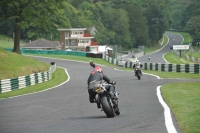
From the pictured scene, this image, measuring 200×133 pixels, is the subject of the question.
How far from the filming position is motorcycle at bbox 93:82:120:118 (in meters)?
12.4

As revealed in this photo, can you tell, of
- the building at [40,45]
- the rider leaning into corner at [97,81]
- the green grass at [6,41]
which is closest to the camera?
the rider leaning into corner at [97,81]

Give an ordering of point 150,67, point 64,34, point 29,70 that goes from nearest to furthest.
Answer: point 29,70 < point 150,67 < point 64,34

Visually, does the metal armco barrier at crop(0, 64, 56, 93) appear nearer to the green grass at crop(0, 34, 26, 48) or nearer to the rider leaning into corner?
the rider leaning into corner

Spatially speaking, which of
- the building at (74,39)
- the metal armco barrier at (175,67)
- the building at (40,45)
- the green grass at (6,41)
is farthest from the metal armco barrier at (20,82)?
the building at (74,39)

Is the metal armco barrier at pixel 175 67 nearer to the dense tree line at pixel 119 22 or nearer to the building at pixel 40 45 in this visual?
the building at pixel 40 45

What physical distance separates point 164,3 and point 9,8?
113357 millimetres

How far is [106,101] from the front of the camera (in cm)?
1255

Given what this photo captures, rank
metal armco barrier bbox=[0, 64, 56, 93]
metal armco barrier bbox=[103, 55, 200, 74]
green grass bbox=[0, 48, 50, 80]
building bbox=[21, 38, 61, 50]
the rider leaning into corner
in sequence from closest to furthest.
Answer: the rider leaning into corner → metal armco barrier bbox=[0, 64, 56, 93] → green grass bbox=[0, 48, 50, 80] → metal armco barrier bbox=[103, 55, 200, 74] → building bbox=[21, 38, 61, 50]

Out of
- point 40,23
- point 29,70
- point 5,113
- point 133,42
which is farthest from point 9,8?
point 133,42

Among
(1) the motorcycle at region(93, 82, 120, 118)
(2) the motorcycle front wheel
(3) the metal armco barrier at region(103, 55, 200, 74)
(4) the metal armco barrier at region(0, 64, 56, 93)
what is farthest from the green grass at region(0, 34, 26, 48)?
(2) the motorcycle front wheel

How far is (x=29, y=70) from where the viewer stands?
39.8m

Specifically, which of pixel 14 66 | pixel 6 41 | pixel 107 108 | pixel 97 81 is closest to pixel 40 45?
pixel 6 41

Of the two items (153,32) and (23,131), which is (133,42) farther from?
(23,131)

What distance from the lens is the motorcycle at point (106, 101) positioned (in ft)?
40.8
